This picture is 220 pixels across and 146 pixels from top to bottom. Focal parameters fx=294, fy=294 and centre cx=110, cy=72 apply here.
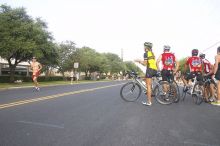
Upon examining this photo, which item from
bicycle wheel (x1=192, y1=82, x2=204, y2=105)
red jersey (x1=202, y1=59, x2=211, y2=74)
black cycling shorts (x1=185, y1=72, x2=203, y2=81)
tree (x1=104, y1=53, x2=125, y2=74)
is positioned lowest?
bicycle wheel (x1=192, y1=82, x2=204, y2=105)

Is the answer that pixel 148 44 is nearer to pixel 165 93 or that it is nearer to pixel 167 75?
Result: pixel 167 75

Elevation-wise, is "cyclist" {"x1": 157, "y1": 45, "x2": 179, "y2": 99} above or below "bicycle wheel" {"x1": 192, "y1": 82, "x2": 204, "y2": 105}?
above

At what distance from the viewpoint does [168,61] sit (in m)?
10.7

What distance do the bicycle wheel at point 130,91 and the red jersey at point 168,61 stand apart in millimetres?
1252

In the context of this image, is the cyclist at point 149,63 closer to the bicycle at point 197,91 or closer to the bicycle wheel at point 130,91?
the bicycle wheel at point 130,91

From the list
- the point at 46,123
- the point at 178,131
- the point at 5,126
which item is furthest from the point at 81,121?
the point at 178,131

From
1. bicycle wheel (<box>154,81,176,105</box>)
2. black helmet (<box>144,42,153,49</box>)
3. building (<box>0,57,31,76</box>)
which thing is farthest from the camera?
building (<box>0,57,31,76</box>)

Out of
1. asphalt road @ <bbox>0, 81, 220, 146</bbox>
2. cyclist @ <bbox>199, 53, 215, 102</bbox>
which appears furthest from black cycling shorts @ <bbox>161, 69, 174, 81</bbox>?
asphalt road @ <bbox>0, 81, 220, 146</bbox>

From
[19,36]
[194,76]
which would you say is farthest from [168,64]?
[19,36]

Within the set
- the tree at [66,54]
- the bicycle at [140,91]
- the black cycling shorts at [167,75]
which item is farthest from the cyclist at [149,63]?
the tree at [66,54]

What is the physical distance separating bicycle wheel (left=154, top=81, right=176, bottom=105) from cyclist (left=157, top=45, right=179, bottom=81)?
1.46 feet

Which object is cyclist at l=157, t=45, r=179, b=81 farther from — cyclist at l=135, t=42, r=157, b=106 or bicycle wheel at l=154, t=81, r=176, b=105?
cyclist at l=135, t=42, r=157, b=106

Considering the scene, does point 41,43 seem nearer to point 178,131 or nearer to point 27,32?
point 27,32

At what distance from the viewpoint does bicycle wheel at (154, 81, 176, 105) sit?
10.1 metres
